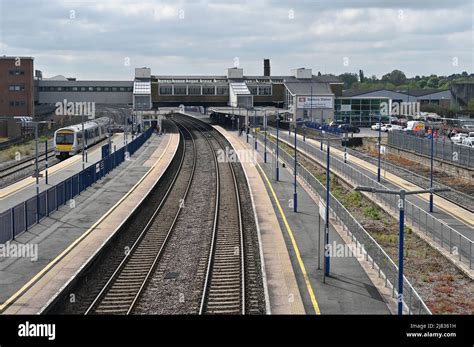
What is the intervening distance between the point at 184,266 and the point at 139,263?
6.22 ft

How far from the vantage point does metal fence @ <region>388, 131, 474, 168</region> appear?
5194 cm

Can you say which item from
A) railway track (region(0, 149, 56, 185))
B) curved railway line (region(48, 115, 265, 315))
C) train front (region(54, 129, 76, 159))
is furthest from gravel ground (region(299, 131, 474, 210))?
A: railway track (region(0, 149, 56, 185))

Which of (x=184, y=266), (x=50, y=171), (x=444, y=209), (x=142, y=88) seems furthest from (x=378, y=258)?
(x=142, y=88)

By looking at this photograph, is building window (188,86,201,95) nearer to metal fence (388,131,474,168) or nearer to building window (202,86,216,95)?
building window (202,86,216,95)

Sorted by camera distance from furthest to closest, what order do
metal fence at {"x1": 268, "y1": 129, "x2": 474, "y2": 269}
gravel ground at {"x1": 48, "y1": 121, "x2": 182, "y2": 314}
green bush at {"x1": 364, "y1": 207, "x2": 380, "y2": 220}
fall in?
green bush at {"x1": 364, "y1": 207, "x2": 380, "y2": 220} → metal fence at {"x1": 268, "y1": 129, "x2": 474, "y2": 269} → gravel ground at {"x1": 48, "y1": 121, "x2": 182, "y2": 314}

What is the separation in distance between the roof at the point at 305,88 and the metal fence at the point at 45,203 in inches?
2492

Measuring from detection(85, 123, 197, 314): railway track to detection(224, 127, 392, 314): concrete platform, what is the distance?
5.44m

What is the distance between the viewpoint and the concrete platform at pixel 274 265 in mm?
20812

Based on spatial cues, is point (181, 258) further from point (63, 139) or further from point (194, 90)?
point (194, 90)

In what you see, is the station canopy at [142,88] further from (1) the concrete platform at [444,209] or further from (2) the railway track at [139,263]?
(2) the railway track at [139,263]

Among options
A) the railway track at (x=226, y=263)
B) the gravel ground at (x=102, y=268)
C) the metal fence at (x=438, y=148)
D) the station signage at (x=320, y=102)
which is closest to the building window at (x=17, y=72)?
the station signage at (x=320, y=102)

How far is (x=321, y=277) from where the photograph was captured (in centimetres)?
2403

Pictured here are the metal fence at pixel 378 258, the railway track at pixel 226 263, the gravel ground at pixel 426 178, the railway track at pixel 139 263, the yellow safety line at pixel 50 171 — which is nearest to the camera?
the metal fence at pixel 378 258
